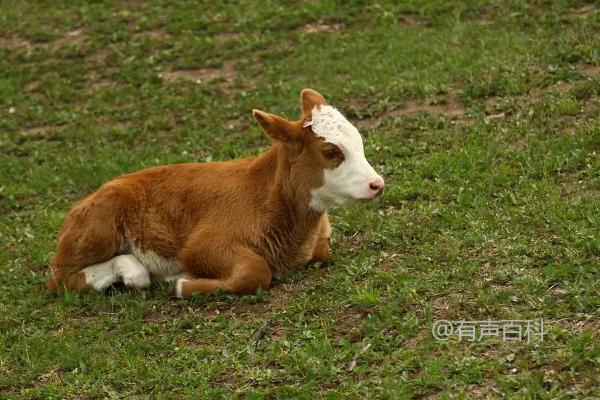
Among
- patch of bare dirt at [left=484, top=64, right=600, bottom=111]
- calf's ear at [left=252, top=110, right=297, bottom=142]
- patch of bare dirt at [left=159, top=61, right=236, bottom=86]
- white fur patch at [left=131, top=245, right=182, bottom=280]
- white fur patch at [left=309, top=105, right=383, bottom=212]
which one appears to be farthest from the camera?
patch of bare dirt at [left=159, top=61, right=236, bottom=86]

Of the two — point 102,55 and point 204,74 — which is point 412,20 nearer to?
point 204,74

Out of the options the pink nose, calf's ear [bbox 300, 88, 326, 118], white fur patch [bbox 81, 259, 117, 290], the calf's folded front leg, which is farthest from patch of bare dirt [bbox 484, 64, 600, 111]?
white fur patch [bbox 81, 259, 117, 290]

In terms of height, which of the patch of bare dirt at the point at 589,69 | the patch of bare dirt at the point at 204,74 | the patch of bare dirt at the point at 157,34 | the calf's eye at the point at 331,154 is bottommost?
the patch of bare dirt at the point at 204,74

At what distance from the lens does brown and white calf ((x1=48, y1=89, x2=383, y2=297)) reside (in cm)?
980

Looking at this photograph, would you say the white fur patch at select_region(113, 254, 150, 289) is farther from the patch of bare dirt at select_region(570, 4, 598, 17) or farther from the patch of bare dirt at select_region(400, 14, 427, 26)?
the patch of bare dirt at select_region(570, 4, 598, 17)

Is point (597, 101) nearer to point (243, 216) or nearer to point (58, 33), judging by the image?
point (243, 216)

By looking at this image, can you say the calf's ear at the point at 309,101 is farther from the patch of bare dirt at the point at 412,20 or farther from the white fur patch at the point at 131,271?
the patch of bare dirt at the point at 412,20

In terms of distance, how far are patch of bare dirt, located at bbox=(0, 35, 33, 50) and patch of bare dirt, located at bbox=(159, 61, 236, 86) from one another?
3.58 metres

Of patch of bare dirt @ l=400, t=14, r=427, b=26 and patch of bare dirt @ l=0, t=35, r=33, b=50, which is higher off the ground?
patch of bare dirt @ l=400, t=14, r=427, b=26

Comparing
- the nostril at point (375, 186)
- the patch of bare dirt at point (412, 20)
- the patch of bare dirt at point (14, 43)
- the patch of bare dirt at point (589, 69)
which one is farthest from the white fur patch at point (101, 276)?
the patch of bare dirt at point (14, 43)

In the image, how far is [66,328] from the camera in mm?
9789

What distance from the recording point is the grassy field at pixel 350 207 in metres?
8.05

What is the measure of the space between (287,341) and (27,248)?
16.3ft

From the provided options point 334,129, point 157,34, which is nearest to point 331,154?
point 334,129
